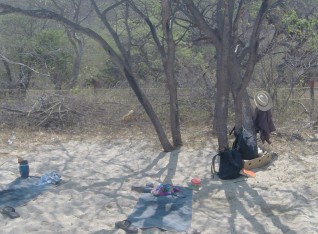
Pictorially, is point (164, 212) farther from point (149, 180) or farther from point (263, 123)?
point (263, 123)

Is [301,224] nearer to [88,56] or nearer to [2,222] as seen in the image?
[2,222]

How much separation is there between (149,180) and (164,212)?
144 cm

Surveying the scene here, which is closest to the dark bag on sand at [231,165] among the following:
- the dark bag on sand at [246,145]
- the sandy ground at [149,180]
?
the sandy ground at [149,180]

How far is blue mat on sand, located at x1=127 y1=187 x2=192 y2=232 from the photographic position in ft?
16.5

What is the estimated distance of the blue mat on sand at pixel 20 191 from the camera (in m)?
5.87

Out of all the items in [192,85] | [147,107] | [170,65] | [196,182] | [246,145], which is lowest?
[196,182]

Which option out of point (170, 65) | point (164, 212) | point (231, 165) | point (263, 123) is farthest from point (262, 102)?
point (164, 212)

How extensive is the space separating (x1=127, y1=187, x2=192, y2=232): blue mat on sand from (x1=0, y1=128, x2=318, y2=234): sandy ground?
0.36 ft

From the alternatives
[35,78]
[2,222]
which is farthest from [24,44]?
[2,222]

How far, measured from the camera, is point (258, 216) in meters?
5.27

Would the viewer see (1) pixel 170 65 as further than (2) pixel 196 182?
Yes

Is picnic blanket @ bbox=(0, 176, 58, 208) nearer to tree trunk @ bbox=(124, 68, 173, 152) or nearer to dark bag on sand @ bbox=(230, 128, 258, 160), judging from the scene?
tree trunk @ bbox=(124, 68, 173, 152)

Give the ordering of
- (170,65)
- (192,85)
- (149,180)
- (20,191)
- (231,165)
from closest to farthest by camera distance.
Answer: (20,191), (231,165), (149,180), (170,65), (192,85)

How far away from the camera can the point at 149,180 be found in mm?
6852
